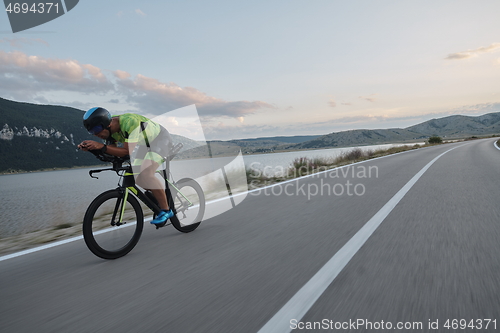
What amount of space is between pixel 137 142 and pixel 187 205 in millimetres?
1362

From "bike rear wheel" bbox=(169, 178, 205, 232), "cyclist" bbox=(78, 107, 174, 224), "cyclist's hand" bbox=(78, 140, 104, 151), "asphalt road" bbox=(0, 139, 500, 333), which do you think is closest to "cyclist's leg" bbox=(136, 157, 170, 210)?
"cyclist" bbox=(78, 107, 174, 224)

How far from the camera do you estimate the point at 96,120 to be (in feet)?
11.2

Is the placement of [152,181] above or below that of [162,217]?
above

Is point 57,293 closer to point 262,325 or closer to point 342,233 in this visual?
point 262,325

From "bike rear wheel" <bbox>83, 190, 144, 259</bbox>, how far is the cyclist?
0.30 meters

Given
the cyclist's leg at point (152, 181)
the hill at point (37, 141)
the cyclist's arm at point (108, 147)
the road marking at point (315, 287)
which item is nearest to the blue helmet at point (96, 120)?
the cyclist's arm at point (108, 147)

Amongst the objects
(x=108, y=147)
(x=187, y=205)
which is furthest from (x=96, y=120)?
(x=187, y=205)

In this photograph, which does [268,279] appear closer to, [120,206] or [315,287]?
[315,287]

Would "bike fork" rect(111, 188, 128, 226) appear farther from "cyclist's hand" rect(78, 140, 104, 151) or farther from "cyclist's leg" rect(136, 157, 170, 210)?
"cyclist's hand" rect(78, 140, 104, 151)

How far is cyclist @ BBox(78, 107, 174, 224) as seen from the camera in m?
3.42

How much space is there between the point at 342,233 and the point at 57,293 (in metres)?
3.28

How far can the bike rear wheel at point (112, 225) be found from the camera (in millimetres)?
3357

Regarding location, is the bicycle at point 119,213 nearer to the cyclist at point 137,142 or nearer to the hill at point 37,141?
the cyclist at point 137,142

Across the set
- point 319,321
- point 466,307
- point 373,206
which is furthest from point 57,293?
point 373,206
